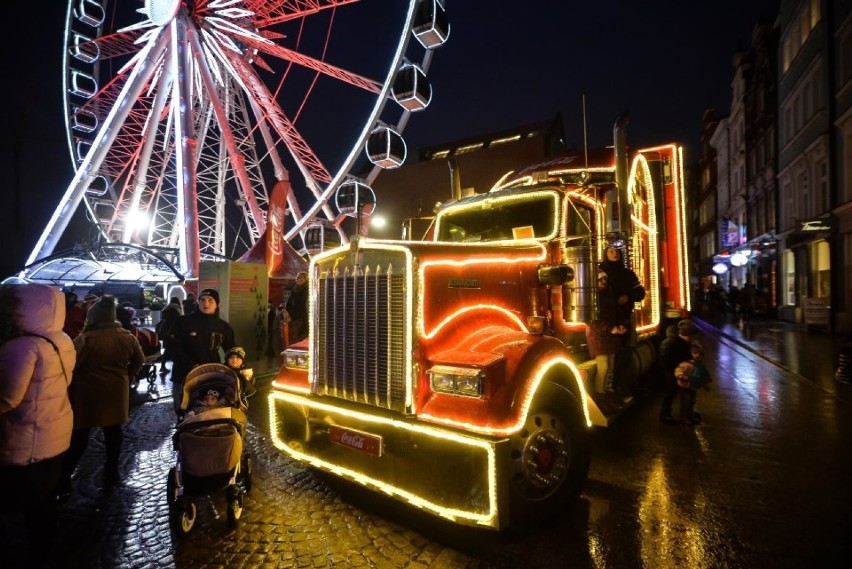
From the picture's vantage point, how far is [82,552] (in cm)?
348

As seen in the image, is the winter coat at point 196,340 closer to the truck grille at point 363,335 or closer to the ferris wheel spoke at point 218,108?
the truck grille at point 363,335

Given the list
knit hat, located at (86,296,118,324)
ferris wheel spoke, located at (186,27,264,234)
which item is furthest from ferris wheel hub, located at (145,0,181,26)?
knit hat, located at (86,296,118,324)

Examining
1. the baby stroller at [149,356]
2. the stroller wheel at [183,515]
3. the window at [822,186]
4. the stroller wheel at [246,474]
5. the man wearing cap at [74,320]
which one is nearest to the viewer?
the stroller wheel at [183,515]

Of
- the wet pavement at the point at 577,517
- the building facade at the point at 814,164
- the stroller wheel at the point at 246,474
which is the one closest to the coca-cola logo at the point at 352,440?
the wet pavement at the point at 577,517

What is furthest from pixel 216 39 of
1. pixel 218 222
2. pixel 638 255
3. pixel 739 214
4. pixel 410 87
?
pixel 739 214

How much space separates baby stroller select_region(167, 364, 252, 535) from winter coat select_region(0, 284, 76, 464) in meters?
0.78

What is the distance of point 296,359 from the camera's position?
4539 mm

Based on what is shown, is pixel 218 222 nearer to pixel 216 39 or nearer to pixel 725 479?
pixel 216 39

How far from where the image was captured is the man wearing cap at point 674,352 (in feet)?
20.6

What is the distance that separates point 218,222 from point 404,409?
2508 cm

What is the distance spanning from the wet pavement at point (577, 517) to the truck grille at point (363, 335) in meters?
1.00

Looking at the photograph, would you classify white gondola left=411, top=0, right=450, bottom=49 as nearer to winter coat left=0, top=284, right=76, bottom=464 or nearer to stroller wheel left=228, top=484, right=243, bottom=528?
winter coat left=0, top=284, right=76, bottom=464

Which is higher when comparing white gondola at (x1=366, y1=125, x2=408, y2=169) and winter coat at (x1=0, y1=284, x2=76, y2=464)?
white gondola at (x1=366, y1=125, x2=408, y2=169)

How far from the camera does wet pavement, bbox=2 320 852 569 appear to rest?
3322mm
